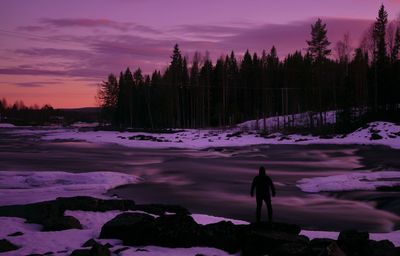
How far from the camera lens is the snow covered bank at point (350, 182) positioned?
22.9 meters

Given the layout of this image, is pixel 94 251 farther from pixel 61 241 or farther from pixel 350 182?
pixel 350 182

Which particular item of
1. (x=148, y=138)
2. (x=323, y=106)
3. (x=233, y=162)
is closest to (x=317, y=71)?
(x=323, y=106)

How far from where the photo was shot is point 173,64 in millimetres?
99938

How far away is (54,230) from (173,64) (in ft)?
290

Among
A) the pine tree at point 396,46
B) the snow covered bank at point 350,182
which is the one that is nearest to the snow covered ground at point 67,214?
the snow covered bank at point 350,182

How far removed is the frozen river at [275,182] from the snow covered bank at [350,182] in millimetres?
770

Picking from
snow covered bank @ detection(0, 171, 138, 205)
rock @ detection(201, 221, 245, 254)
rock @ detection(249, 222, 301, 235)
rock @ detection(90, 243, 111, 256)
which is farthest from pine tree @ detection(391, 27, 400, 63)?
rock @ detection(90, 243, 111, 256)

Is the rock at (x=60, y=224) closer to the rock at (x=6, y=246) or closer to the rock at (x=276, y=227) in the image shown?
the rock at (x=6, y=246)

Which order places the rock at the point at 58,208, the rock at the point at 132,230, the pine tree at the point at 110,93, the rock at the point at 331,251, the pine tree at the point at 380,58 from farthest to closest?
the pine tree at the point at 110,93, the pine tree at the point at 380,58, the rock at the point at 58,208, the rock at the point at 132,230, the rock at the point at 331,251

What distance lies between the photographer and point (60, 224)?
43.8 ft

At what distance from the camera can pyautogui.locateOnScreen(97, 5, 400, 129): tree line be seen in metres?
66.6

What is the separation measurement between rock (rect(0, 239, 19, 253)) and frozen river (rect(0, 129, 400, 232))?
7.95 meters

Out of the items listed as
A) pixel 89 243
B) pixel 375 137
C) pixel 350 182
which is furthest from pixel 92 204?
pixel 375 137

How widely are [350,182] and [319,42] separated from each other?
57.4m
